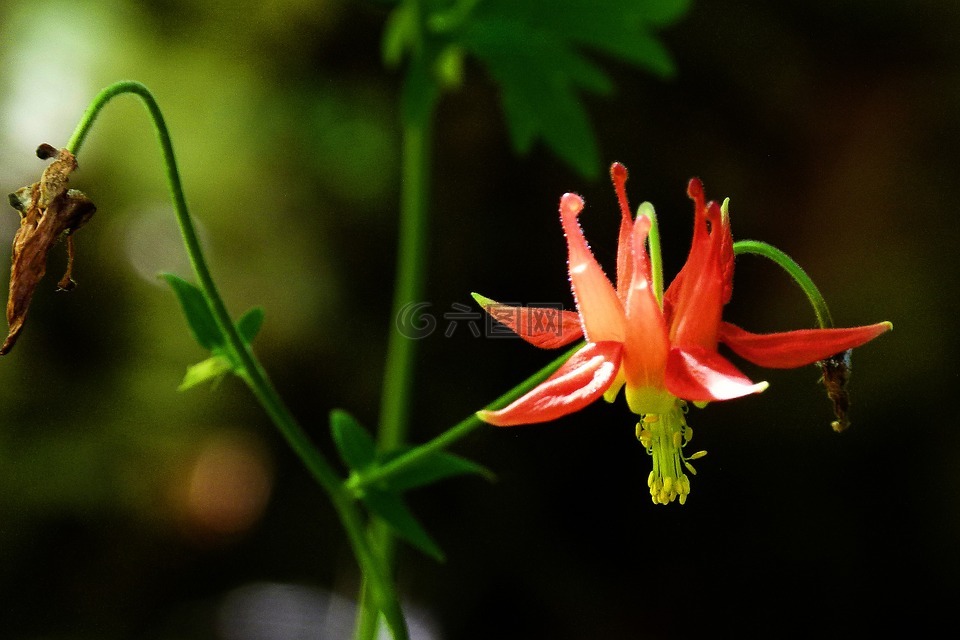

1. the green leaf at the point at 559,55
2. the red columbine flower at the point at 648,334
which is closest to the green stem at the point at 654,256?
the red columbine flower at the point at 648,334

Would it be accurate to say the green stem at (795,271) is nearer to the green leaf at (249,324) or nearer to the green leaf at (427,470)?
the green leaf at (427,470)

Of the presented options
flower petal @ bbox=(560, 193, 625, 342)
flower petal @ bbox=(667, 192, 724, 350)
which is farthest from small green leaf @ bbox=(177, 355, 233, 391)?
flower petal @ bbox=(667, 192, 724, 350)

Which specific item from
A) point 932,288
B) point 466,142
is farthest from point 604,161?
point 932,288

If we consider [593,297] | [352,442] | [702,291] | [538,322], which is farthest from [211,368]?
[702,291]

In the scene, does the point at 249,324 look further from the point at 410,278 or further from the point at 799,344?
the point at 799,344

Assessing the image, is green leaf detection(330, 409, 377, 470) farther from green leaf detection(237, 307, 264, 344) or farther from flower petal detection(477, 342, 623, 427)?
flower petal detection(477, 342, 623, 427)

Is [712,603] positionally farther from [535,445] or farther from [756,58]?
[756,58]
